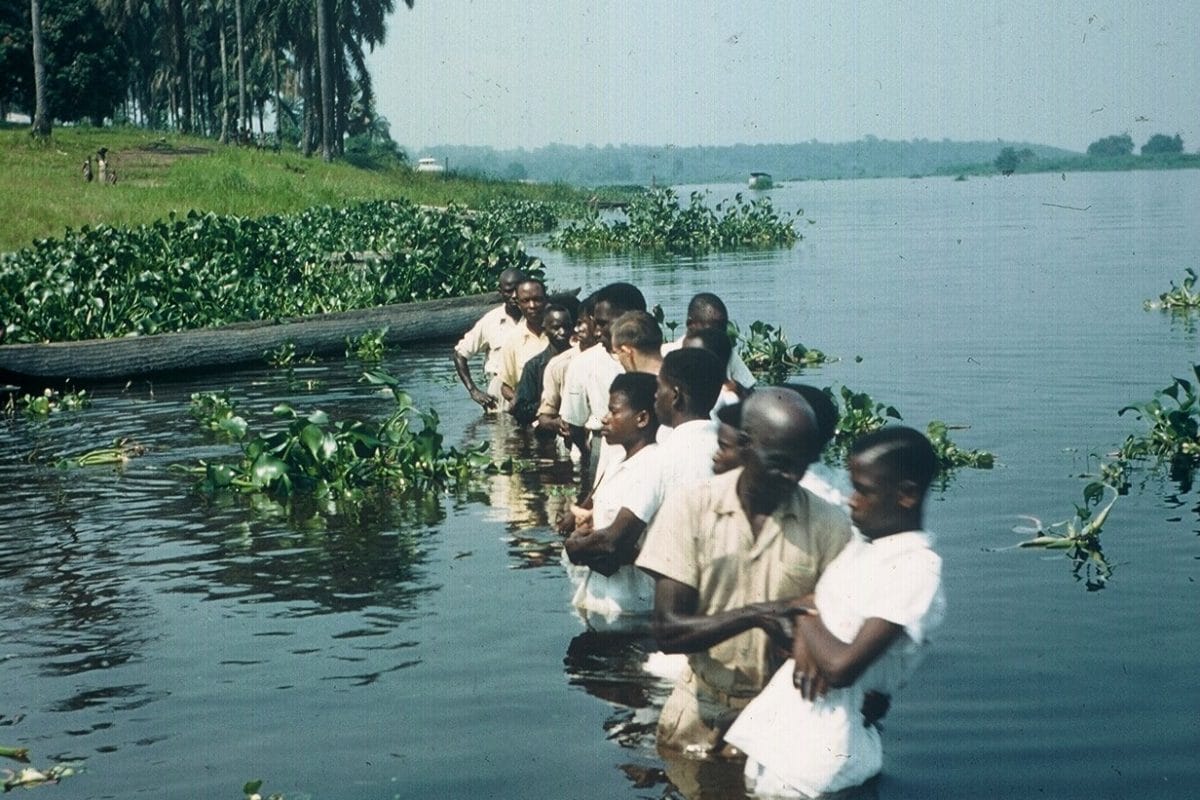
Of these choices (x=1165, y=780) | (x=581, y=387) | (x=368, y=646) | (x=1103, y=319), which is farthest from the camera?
(x=1103, y=319)

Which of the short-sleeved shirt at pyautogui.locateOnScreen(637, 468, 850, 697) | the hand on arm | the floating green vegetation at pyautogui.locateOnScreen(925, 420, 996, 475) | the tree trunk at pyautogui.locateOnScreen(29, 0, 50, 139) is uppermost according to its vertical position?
the tree trunk at pyautogui.locateOnScreen(29, 0, 50, 139)

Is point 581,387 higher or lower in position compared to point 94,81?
lower

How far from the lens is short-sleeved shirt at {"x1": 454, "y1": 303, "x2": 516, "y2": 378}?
13805mm

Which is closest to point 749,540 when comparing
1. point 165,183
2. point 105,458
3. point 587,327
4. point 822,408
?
point 822,408

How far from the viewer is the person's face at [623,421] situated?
22.1ft

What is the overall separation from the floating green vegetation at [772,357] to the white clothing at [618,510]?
11.0 meters

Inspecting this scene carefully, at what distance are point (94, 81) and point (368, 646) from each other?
66.8m

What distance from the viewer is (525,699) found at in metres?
7.33

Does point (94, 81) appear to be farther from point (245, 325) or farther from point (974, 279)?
point (245, 325)

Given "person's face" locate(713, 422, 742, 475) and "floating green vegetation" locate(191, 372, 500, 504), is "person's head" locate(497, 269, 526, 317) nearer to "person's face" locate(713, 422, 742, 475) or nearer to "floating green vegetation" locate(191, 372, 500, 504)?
"floating green vegetation" locate(191, 372, 500, 504)

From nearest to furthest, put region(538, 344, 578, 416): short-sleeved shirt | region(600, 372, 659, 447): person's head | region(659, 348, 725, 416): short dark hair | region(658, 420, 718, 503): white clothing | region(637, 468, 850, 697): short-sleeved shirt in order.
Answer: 1. region(637, 468, 850, 697): short-sleeved shirt
2. region(658, 420, 718, 503): white clothing
3. region(659, 348, 725, 416): short dark hair
4. region(600, 372, 659, 447): person's head
5. region(538, 344, 578, 416): short-sleeved shirt

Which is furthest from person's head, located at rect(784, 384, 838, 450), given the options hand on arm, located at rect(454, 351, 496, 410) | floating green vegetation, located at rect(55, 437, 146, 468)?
floating green vegetation, located at rect(55, 437, 146, 468)

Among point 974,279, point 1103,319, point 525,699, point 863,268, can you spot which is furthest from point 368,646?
point 863,268

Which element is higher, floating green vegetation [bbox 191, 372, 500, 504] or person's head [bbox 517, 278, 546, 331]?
person's head [bbox 517, 278, 546, 331]
